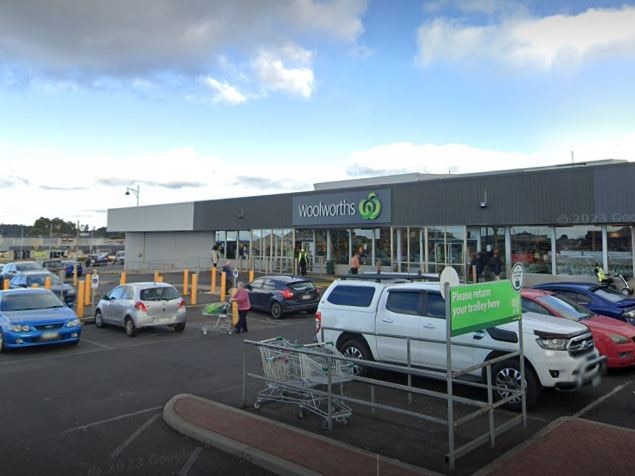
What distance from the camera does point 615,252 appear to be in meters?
22.6

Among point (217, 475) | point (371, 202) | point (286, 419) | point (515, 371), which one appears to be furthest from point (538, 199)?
point (217, 475)

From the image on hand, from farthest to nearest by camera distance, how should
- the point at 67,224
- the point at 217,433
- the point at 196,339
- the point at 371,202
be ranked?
the point at 67,224 → the point at 371,202 → the point at 196,339 → the point at 217,433

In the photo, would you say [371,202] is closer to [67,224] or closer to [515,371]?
[515,371]

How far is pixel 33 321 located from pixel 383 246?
70.9 feet

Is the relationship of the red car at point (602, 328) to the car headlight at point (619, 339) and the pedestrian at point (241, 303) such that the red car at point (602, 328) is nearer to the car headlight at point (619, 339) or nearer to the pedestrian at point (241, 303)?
the car headlight at point (619, 339)

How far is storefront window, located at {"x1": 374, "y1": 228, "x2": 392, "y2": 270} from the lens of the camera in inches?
1209

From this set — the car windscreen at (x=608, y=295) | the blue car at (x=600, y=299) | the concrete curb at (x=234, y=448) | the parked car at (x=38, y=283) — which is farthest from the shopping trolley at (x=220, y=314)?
the car windscreen at (x=608, y=295)

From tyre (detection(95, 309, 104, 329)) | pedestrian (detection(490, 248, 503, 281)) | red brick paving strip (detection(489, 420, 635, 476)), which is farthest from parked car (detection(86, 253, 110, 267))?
red brick paving strip (detection(489, 420, 635, 476))

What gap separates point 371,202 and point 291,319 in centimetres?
1339

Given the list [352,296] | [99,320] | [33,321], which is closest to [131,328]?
[99,320]

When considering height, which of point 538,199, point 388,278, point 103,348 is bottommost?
point 103,348

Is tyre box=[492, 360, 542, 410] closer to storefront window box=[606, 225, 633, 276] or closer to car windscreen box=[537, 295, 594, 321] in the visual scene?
car windscreen box=[537, 295, 594, 321]

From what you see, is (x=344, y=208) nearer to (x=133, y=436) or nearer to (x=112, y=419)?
(x=112, y=419)

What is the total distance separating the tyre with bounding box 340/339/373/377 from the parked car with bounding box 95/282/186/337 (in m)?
7.06
